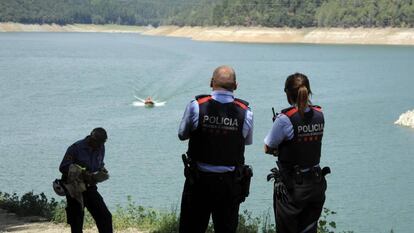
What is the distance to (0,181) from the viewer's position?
20641mm

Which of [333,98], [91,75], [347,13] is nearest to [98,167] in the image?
[333,98]

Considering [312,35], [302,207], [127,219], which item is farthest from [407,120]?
[312,35]

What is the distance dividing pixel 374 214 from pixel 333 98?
105 ft

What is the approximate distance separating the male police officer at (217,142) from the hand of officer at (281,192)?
0.38 meters

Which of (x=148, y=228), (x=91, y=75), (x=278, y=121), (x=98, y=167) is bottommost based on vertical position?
(x=91, y=75)

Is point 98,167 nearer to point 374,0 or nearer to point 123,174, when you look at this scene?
point 123,174

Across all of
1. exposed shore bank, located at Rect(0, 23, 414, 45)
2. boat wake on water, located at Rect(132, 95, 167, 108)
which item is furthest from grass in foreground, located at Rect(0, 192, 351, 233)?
exposed shore bank, located at Rect(0, 23, 414, 45)

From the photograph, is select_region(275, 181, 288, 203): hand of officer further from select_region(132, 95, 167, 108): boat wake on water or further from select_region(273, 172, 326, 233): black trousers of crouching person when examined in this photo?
select_region(132, 95, 167, 108): boat wake on water

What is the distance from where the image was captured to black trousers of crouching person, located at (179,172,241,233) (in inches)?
245

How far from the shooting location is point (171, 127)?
34875 millimetres

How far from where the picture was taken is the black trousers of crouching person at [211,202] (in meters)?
6.22

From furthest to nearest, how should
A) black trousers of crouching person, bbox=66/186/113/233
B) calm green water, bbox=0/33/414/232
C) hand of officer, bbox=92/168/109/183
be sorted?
calm green water, bbox=0/33/414/232, black trousers of crouching person, bbox=66/186/113/233, hand of officer, bbox=92/168/109/183

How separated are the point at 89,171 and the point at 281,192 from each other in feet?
6.50

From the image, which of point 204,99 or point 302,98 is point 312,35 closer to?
point 302,98
